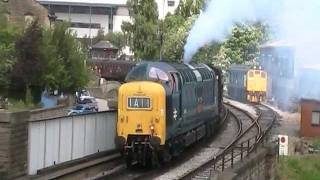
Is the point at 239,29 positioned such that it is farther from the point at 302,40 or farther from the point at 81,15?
the point at 81,15

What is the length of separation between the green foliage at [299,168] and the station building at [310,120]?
6.45 m

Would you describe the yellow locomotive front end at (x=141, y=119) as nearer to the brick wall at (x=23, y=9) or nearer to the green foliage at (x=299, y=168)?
the green foliage at (x=299, y=168)

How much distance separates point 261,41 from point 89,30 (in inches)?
3310

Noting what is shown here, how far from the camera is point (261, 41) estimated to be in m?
57.4

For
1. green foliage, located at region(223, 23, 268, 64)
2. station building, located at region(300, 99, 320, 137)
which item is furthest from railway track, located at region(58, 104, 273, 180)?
green foliage, located at region(223, 23, 268, 64)

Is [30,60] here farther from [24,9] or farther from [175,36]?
[24,9]

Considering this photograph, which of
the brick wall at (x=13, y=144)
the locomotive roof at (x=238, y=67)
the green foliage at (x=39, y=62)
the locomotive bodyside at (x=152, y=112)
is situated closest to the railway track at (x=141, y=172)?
the locomotive bodyside at (x=152, y=112)

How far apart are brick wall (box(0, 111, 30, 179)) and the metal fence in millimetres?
1353

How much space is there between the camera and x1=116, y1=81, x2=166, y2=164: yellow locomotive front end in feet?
60.2

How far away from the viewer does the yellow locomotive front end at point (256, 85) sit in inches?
1876

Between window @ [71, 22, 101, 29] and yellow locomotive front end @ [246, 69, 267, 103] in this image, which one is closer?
yellow locomotive front end @ [246, 69, 267, 103]

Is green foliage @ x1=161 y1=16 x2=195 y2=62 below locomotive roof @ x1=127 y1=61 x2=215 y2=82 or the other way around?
the other way around

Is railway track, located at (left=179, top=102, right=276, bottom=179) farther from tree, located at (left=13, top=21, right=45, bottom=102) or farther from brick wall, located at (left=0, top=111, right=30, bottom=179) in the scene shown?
tree, located at (left=13, top=21, right=45, bottom=102)

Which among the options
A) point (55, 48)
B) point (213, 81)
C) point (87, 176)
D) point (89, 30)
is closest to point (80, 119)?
point (87, 176)
